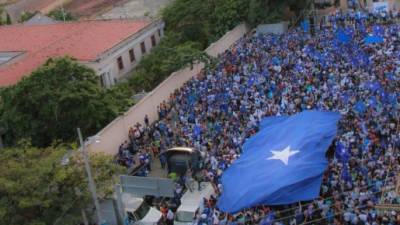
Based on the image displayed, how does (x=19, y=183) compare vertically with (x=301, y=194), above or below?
above

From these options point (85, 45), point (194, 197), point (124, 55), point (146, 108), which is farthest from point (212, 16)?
point (194, 197)

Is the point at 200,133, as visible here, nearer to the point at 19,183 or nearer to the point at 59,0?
the point at 19,183

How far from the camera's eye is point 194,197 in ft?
72.5

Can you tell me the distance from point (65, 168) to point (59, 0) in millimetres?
42952

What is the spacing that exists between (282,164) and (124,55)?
17371mm

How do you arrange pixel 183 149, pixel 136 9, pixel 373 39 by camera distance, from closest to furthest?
pixel 183 149 < pixel 373 39 < pixel 136 9

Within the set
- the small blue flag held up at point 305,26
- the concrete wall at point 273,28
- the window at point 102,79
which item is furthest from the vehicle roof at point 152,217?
the concrete wall at point 273,28

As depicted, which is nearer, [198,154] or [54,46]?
[198,154]

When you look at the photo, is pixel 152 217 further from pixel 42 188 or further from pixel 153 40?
pixel 153 40

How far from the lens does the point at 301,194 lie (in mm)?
19578

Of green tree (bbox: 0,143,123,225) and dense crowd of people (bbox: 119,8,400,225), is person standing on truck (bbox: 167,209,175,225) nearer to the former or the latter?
dense crowd of people (bbox: 119,8,400,225)

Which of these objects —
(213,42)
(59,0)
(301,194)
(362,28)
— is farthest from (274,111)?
(59,0)

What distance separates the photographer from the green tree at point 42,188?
18828mm

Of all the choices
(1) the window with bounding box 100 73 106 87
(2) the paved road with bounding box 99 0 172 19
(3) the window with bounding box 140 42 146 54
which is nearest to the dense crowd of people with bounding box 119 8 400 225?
(1) the window with bounding box 100 73 106 87
